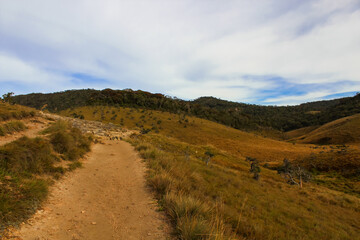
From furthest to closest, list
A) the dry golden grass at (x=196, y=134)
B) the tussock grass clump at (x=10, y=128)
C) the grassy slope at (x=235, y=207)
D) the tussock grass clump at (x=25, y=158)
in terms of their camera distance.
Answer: the dry golden grass at (x=196, y=134)
the tussock grass clump at (x=10, y=128)
the tussock grass clump at (x=25, y=158)
the grassy slope at (x=235, y=207)

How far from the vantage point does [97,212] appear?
443cm

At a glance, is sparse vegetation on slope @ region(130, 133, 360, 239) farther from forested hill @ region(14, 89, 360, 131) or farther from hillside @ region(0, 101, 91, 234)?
forested hill @ region(14, 89, 360, 131)

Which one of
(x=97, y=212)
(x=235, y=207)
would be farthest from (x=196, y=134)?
(x=97, y=212)

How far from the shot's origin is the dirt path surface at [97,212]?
349cm

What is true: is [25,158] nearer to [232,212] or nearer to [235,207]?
[232,212]

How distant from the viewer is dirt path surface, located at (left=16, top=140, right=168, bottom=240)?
11.5 feet

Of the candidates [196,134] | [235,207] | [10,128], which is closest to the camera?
[235,207]

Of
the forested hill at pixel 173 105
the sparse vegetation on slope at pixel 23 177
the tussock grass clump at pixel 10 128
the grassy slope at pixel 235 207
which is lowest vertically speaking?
the grassy slope at pixel 235 207

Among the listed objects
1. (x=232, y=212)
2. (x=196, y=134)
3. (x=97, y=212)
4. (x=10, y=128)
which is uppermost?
(x=10, y=128)

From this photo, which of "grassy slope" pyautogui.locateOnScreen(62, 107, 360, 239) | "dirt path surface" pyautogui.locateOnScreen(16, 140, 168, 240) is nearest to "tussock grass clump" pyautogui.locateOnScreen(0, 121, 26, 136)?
"dirt path surface" pyautogui.locateOnScreen(16, 140, 168, 240)

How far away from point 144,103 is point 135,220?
79045 mm

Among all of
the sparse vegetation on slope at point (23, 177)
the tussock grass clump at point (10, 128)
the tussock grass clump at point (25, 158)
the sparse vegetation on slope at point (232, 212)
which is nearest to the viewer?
the sparse vegetation on slope at point (23, 177)

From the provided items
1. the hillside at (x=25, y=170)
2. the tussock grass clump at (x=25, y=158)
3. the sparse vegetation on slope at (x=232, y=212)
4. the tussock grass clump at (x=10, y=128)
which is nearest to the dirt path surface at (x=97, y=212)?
the hillside at (x=25, y=170)

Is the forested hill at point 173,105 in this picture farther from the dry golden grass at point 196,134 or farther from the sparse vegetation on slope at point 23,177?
the sparse vegetation on slope at point 23,177
